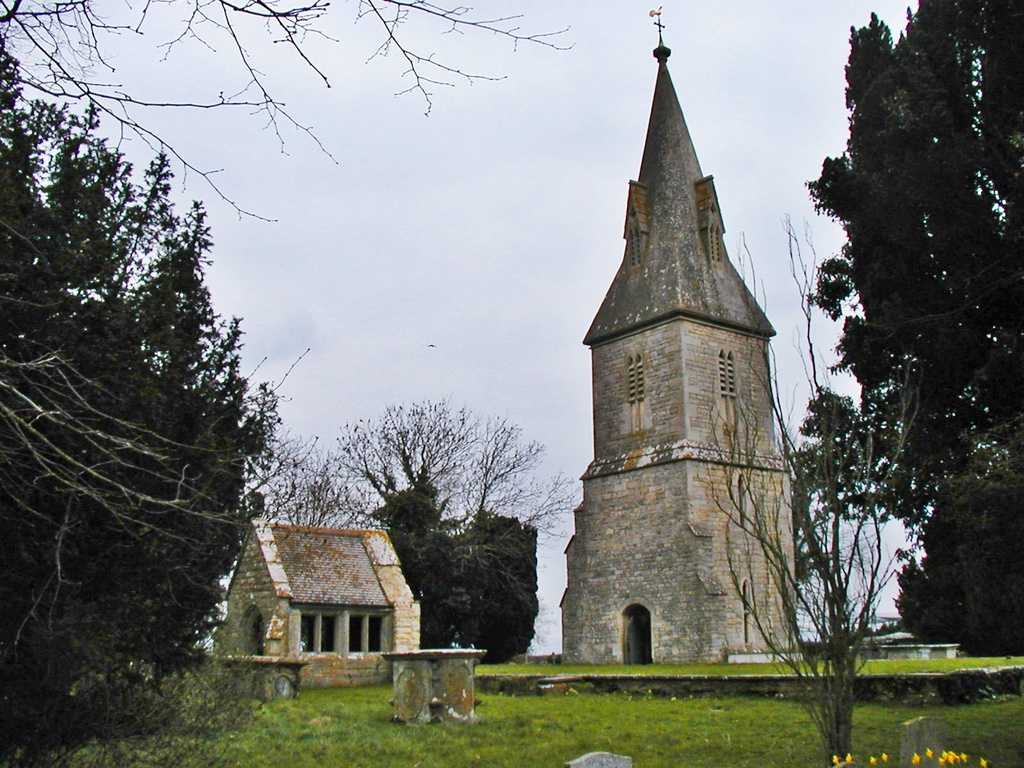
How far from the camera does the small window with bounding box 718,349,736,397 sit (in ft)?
103

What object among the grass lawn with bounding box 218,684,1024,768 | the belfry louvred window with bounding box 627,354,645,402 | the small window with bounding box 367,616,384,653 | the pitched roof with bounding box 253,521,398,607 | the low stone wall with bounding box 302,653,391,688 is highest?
the belfry louvred window with bounding box 627,354,645,402

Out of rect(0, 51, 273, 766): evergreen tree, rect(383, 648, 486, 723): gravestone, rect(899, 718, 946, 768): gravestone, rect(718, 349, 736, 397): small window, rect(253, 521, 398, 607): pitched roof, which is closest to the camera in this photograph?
rect(0, 51, 273, 766): evergreen tree

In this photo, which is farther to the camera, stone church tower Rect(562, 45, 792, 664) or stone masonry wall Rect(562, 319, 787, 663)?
stone church tower Rect(562, 45, 792, 664)

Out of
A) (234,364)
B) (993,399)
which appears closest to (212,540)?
(234,364)

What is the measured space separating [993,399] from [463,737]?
7.79 meters

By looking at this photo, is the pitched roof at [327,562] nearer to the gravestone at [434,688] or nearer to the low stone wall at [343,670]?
the low stone wall at [343,670]

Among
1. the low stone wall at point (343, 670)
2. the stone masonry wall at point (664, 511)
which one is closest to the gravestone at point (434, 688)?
the low stone wall at point (343, 670)

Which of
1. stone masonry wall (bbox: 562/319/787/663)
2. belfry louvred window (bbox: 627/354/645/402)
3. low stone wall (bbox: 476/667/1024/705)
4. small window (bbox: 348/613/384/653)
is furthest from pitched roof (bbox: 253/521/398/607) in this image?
belfry louvred window (bbox: 627/354/645/402)

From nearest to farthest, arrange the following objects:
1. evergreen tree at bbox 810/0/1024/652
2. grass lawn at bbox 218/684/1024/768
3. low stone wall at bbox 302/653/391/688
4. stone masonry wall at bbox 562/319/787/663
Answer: grass lawn at bbox 218/684/1024/768
evergreen tree at bbox 810/0/1024/652
low stone wall at bbox 302/653/391/688
stone masonry wall at bbox 562/319/787/663

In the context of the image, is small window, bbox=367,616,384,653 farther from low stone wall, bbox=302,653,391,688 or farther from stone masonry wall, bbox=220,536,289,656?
stone masonry wall, bbox=220,536,289,656

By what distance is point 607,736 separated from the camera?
11.9 meters

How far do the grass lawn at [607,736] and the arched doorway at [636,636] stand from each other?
1507 centimetres

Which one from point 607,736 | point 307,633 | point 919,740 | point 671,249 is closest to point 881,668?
point 607,736

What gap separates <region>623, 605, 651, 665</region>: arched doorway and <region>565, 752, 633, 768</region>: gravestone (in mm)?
23549
